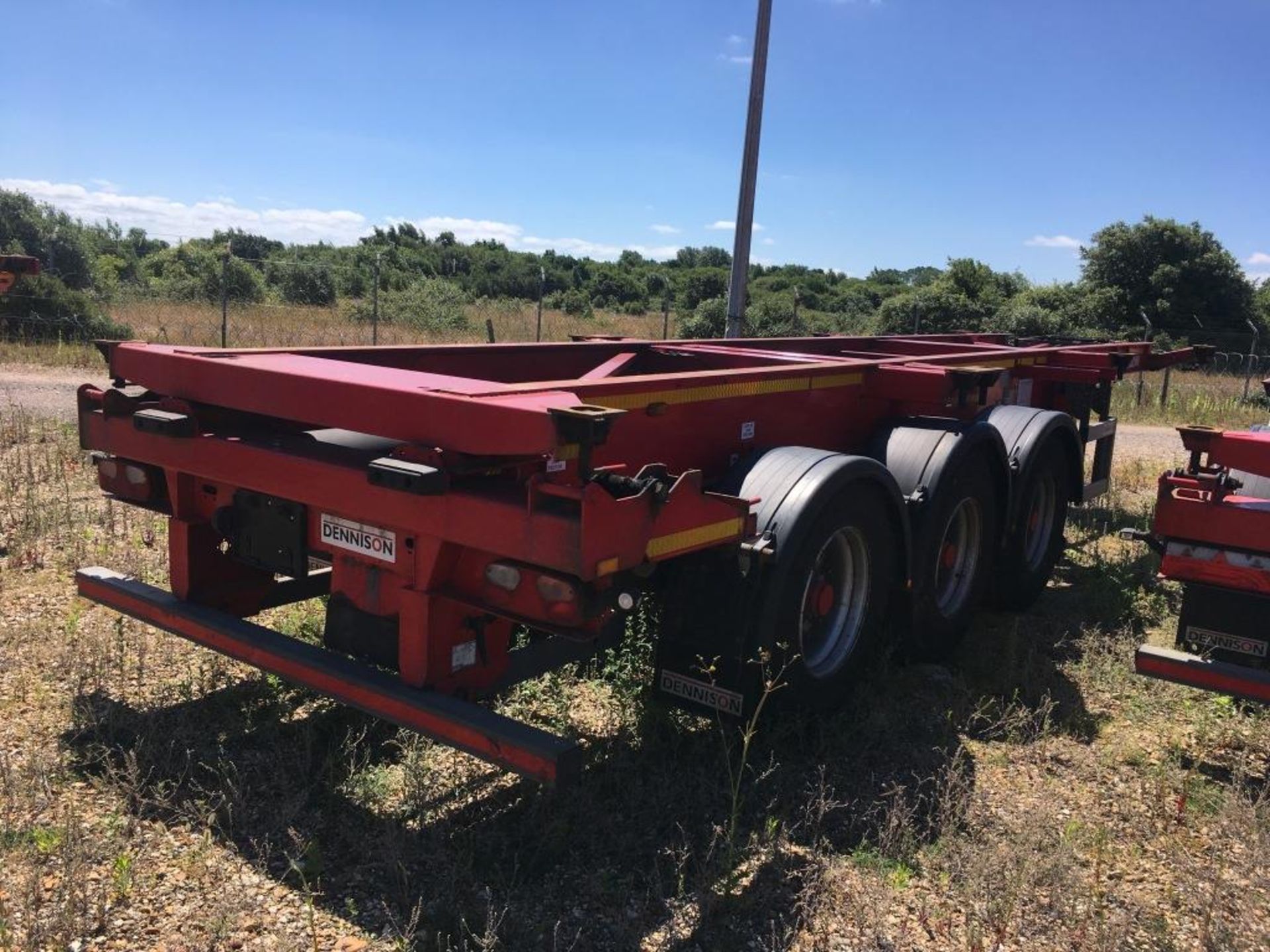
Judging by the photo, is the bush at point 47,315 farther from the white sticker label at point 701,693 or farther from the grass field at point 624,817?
the white sticker label at point 701,693

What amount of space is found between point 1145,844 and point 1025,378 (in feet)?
12.6

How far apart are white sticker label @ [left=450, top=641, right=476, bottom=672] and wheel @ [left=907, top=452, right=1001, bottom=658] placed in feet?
6.70

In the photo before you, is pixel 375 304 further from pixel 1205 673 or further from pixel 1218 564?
pixel 1205 673

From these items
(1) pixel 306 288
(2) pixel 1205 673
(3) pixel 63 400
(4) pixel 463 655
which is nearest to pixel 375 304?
(3) pixel 63 400

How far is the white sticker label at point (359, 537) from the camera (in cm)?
324

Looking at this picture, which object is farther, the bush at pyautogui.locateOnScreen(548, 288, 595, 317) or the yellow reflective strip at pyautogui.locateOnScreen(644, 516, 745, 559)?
the bush at pyautogui.locateOnScreen(548, 288, 595, 317)

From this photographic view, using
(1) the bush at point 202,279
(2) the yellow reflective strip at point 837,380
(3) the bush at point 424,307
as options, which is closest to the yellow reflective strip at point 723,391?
(2) the yellow reflective strip at point 837,380

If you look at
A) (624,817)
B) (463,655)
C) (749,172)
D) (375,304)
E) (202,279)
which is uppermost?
(749,172)

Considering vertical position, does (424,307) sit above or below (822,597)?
above

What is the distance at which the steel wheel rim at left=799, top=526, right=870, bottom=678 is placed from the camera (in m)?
3.95

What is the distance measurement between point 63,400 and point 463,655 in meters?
10.9

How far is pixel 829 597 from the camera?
400cm

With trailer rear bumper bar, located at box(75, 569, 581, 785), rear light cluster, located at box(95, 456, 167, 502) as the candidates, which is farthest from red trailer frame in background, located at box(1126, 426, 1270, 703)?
rear light cluster, located at box(95, 456, 167, 502)

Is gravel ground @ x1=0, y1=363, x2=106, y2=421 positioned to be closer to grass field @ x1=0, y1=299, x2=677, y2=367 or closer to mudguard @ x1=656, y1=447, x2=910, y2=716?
grass field @ x1=0, y1=299, x2=677, y2=367
